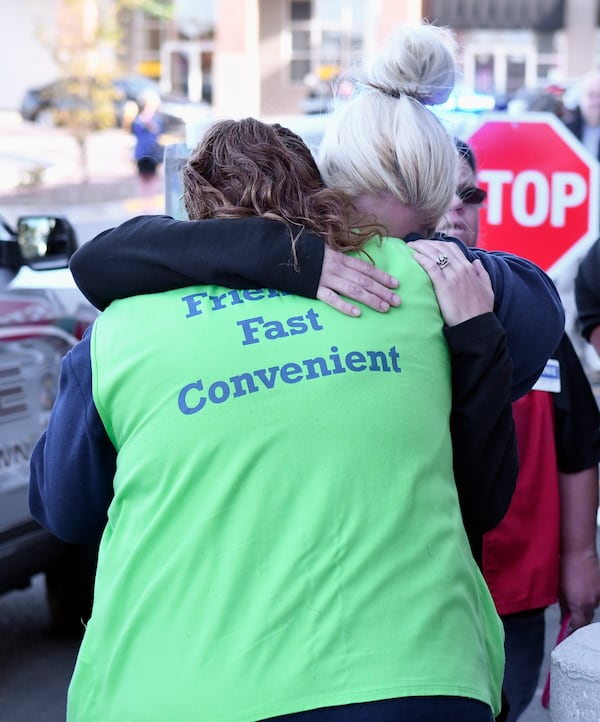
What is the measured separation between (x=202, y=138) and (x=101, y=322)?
14.4 inches

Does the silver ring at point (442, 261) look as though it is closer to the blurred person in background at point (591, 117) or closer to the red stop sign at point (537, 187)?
the red stop sign at point (537, 187)

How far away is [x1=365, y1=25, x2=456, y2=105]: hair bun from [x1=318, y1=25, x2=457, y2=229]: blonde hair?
14 mm

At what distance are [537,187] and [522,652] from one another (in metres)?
3.01

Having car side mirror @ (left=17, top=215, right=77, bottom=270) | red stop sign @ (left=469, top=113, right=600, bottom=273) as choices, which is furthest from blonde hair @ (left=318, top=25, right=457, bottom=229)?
red stop sign @ (left=469, top=113, right=600, bottom=273)

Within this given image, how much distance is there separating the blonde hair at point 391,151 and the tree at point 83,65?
2203 cm

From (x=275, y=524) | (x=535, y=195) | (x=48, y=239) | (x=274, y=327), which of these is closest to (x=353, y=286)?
(x=274, y=327)

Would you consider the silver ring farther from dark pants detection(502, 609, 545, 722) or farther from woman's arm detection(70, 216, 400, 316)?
dark pants detection(502, 609, 545, 722)

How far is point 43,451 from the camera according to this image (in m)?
1.86

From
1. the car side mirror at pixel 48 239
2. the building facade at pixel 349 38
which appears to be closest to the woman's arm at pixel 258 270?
the car side mirror at pixel 48 239

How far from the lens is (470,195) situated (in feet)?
8.68

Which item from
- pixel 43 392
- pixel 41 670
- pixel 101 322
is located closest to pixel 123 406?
pixel 101 322

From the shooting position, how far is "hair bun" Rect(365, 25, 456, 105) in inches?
79.4

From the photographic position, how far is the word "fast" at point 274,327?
1591 millimetres

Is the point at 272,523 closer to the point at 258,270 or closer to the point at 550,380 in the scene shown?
the point at 258,270
